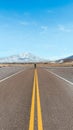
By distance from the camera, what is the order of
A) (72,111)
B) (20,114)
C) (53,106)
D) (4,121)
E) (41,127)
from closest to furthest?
1. (41,127)
2. (4,121)
3. (20,114)
4. (72,111)
5. (53,106)

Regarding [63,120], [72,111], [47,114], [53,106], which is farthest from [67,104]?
[63,120]

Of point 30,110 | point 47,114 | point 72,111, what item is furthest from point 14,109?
point 72,111

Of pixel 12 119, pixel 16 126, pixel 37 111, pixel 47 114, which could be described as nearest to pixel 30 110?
pixel 37 111

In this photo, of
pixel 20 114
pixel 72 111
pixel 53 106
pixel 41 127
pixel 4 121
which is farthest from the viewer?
pixel 53 106

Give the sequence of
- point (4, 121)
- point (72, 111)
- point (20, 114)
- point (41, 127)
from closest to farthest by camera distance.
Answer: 1. point (41, 127)
2. point (4, 121)
3. point (20, 114)
4. point (72, 111)

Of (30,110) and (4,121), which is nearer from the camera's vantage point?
(4,121)

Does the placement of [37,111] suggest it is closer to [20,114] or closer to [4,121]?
[20,114]

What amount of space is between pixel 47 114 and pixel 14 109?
1375 millimetres

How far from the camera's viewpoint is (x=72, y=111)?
26.7 feet

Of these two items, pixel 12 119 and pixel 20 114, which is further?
pixel 20 114

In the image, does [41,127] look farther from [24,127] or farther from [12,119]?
[12,119]

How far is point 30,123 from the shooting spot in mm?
6492

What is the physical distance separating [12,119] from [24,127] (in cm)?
92

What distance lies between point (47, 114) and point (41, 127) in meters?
1.58
